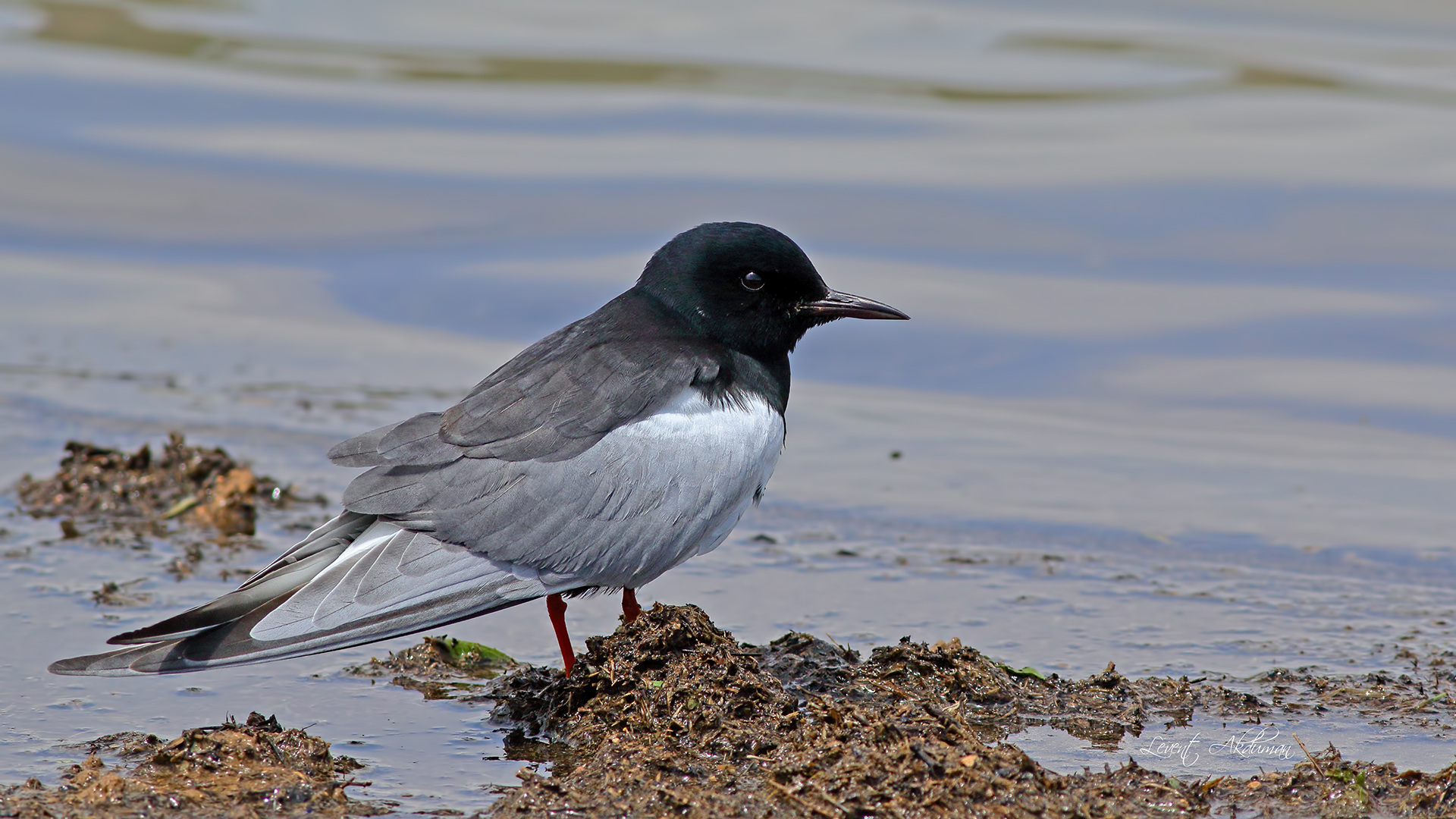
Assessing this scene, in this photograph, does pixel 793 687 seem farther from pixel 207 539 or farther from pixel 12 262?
pixel 12 262

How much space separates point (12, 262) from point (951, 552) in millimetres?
8449

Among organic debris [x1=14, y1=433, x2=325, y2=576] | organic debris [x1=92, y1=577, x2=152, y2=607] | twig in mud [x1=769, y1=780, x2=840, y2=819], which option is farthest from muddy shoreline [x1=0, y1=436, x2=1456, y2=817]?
organic debris [x1=14, y1=433, x2=325, y2=576]

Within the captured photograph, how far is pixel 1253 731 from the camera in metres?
5.33

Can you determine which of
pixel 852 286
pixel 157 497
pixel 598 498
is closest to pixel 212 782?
pixel 598 498

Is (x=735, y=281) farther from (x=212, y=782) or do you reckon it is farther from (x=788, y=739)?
(x=212, y=782)

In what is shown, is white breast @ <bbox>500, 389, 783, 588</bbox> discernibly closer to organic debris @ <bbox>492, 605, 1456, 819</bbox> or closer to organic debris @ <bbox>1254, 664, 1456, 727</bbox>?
organic debris @ <bbox>492, 605, 1456, 819</bbox>

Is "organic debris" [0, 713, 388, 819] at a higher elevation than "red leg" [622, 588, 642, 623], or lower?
lower

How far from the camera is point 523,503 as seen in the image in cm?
562

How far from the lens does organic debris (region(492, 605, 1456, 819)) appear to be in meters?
4.50

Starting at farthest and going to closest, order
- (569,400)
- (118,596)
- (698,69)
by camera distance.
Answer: (698,69) < (118,596) < (569,400)

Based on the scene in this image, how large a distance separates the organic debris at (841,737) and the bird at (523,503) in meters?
0.39

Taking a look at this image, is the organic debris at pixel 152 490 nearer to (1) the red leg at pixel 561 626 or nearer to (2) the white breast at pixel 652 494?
(1) the red leg at pixel 561 626

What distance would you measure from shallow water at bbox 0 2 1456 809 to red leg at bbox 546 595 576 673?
54 centimetres

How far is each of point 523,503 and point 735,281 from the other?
1403mm
